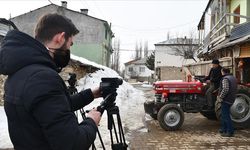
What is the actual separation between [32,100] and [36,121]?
14 cm

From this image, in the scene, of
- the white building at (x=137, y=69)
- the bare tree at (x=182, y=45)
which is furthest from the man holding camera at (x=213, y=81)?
the white building at (x=137, y=69)

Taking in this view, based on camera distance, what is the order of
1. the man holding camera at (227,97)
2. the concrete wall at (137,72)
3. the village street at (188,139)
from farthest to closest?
the concrete wall at (137,72)
the man holding camera at (227,97)
the village street at (188,139)

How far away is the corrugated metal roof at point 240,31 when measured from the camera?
497 inches

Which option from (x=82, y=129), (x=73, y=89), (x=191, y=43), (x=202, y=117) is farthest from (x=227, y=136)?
(x=191, y=43)

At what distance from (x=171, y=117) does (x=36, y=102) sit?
9.31 m

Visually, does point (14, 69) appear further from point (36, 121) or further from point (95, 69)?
point (95, 69)

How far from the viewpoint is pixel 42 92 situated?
89.0 inches

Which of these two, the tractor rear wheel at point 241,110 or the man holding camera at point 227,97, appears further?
the tractor rear wheel at point 241,110

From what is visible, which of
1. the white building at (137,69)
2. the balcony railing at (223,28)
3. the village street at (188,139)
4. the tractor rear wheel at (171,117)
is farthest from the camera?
the white building at (137,69)

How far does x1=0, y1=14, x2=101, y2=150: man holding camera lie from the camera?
2.27m

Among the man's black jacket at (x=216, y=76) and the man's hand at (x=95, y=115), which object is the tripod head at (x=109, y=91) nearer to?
the man's hand at (x=95, y=115)

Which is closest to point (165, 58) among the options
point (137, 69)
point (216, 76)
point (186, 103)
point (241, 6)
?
point (137, 69)

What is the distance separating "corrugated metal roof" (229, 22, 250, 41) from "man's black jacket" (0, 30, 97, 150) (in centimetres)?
1069

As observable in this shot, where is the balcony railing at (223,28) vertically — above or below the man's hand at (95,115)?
above
